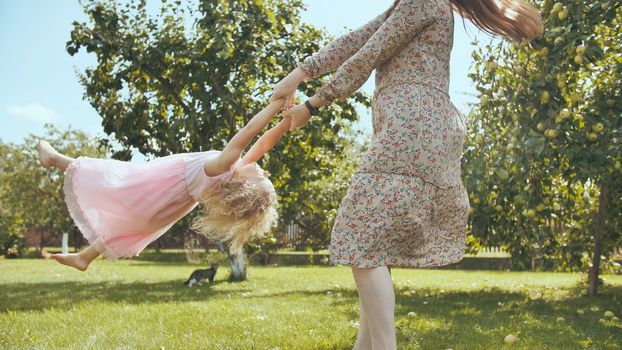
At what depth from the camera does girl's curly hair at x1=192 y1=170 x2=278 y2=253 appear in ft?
10.9

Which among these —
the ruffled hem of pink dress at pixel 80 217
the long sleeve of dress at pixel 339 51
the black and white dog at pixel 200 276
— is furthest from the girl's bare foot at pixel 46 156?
the black and white dog at pixel 200 276

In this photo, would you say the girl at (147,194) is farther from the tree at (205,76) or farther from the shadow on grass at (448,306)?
the tree at (205,76)

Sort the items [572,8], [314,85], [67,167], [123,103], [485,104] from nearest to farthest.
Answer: [67,167] < [572,8] < [485,104] < [314,85] < [123,103]

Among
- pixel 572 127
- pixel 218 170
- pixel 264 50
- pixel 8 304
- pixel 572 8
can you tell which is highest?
pixel 264 50

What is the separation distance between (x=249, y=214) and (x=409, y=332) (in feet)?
4.41

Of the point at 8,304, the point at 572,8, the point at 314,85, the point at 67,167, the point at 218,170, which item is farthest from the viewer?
the point at 314,85

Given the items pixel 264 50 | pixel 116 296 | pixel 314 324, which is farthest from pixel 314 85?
pixel 314 324

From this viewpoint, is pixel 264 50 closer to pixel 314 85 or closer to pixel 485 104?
pixel 314 85

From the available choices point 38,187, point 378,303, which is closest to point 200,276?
point 378,303

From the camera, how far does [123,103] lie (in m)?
9.01

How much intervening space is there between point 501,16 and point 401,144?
0.79m

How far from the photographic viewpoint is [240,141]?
9.73 feet

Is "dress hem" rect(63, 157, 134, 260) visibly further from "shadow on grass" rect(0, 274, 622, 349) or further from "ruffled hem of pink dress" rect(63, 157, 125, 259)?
"shadow on grass" rect(0, 274, 622, 349)

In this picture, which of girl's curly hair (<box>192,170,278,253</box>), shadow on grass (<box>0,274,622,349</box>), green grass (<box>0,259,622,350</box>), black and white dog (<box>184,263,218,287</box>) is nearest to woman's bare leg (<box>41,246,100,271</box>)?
green grass (<box>0,259,622,350</box>)
